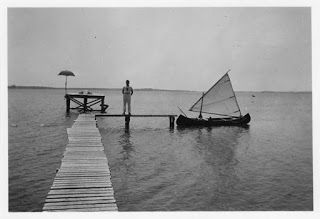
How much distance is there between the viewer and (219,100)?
30203 millimetres

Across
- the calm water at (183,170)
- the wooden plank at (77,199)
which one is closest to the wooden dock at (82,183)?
the wooden plank at (77,199)

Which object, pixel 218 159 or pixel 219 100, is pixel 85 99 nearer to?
pixel 219 100

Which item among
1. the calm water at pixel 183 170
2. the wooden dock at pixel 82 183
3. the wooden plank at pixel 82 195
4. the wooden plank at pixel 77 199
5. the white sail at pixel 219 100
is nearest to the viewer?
the wooden dock at pixel 82 183

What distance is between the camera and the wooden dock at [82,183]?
9062mm

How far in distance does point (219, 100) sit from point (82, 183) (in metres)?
21.4

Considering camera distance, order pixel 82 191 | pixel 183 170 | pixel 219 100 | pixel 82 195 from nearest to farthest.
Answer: pixel 82 195
pixel 82 191
pixel 183 170
pixel 219 100

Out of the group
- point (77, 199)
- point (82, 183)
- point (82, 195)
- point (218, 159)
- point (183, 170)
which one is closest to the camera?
point (77, 199)

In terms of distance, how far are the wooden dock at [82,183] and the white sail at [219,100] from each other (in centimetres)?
1647

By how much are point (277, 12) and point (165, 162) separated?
8.15 metres

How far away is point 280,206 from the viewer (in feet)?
37.4

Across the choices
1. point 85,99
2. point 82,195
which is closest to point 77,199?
point 82,195

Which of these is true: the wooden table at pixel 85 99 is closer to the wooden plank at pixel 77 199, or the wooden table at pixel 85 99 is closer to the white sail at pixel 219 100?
the white sail at pixel 219 100
